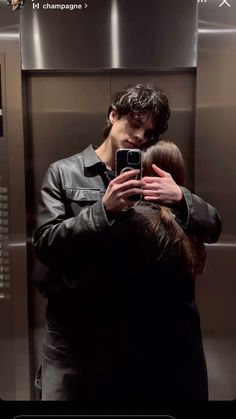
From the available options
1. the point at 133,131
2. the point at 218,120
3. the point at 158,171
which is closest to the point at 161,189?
the point at 158,171

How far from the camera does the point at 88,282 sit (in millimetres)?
1173

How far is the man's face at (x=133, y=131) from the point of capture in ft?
3.84

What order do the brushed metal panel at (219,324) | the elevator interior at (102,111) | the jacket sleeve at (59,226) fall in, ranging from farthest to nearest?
the brushed metal panel at (219,324)
the elevator interior at (102,111)
the jacket sleeve at (59,226)

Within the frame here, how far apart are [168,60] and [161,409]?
3.26ft

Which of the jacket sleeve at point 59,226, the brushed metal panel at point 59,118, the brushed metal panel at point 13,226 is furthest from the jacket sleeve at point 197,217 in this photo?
the brushed metal panel at point 13,226

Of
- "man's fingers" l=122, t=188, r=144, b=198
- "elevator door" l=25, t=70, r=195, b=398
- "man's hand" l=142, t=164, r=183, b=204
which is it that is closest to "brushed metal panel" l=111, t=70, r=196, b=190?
"elevator door" l=25, t=70, r=195, b=398

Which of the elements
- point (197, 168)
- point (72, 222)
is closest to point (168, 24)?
point (197, 168)

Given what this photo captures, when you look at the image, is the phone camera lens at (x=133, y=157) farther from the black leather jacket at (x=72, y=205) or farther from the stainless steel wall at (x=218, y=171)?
the stainless steel wall at (x=218, y=171)

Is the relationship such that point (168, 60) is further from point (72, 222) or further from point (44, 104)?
point (72, 222)

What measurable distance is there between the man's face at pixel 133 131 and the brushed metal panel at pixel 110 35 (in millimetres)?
163

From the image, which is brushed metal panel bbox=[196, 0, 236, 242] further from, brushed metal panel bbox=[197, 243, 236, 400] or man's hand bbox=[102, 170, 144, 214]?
man's hand bbox=[102, 170, 144, 214]

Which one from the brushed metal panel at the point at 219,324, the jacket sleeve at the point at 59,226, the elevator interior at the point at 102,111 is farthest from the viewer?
the brushed metal panel at the point at 219,324

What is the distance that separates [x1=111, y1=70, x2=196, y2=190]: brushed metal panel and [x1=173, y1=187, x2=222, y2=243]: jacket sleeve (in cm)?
10

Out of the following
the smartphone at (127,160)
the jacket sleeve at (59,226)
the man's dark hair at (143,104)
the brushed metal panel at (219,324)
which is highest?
the man's dark hair at (143,104)
